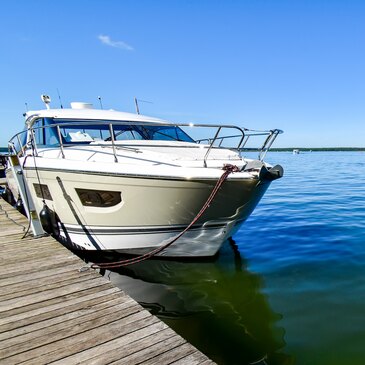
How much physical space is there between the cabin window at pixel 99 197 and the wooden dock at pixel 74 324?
103cm

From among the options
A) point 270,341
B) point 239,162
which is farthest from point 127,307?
point 239,162

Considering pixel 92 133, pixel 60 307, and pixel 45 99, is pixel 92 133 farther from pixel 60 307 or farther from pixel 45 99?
pixel 60 307

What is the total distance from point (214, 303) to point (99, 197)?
2312 mm

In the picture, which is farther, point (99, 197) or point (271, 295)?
point (99, 197)

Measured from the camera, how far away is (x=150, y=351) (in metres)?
2.37

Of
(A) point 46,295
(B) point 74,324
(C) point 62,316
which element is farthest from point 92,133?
(B) point 74,324

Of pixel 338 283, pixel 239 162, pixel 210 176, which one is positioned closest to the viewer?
pixel 210 176

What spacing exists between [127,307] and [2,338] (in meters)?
1.07

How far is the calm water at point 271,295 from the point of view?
3.25 metres

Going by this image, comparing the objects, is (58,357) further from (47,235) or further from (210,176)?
(47,235)

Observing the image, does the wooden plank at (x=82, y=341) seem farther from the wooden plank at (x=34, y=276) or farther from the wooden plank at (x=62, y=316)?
the wooden plank at (x=34, y=276)

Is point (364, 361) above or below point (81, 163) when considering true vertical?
below

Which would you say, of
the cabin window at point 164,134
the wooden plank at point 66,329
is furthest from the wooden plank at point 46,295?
the cabin window at point 164,134

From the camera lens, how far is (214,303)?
4.25 metres
